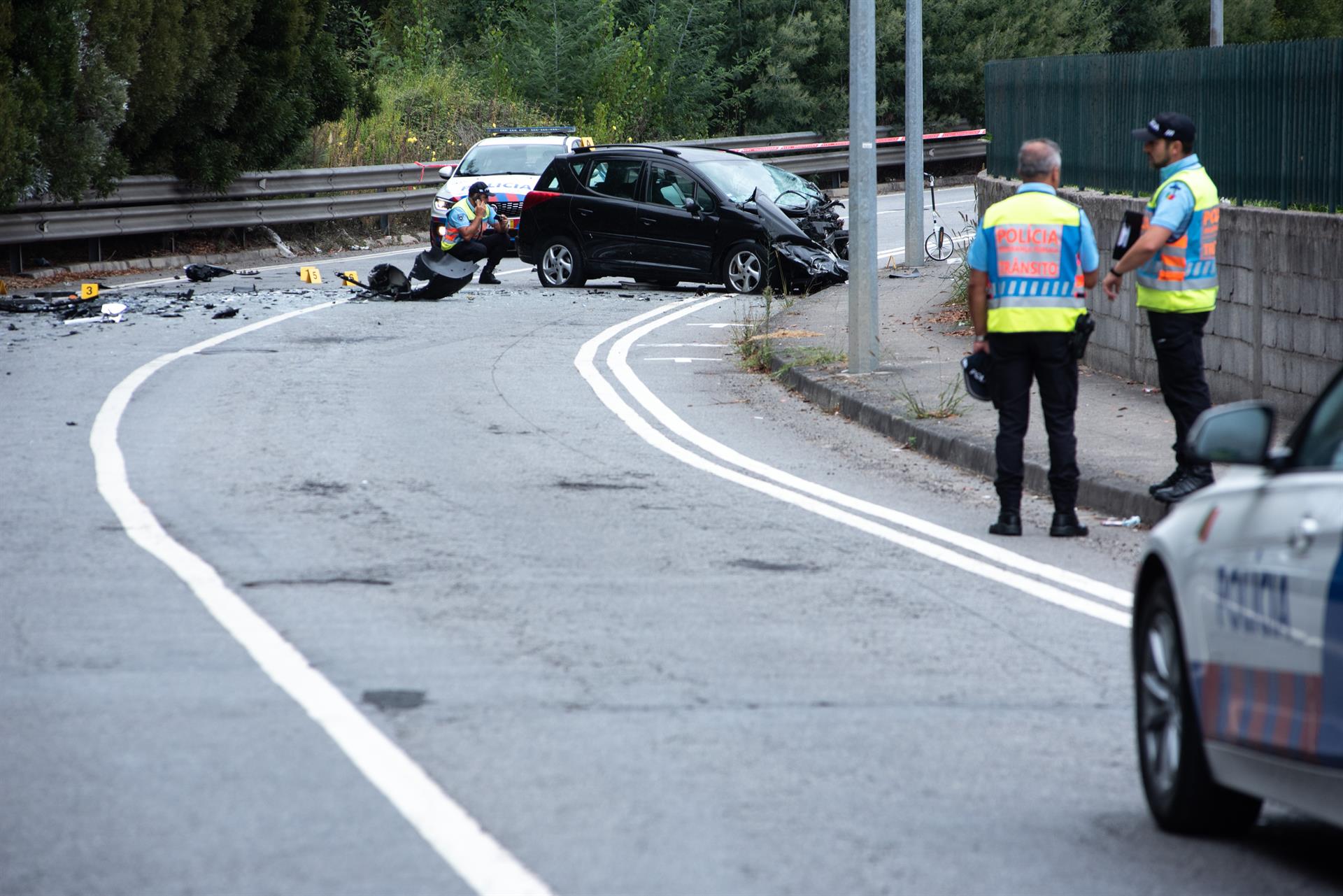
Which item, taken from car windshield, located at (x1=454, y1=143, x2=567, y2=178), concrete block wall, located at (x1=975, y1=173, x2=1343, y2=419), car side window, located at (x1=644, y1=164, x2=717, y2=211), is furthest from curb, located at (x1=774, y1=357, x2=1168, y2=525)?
car windshield, located at (x1=454, y1=143, x2=567, y2=178)

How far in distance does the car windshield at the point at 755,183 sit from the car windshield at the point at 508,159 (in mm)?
5481

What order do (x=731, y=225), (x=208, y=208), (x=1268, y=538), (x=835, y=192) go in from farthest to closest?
1. (x=835, y=192)
2. (x=208, y=208)
3. (x=731, y=225)
4. (x=1268, y=538)

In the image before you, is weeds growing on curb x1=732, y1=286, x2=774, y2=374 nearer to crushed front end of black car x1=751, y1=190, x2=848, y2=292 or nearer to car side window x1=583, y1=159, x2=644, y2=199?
crushed front end of black car x1=751, y1=190, x2=848, y2=292

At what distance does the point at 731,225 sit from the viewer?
72.6 feet

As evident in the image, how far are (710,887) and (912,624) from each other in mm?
3034

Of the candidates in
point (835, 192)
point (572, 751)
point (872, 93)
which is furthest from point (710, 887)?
point (835, 192)

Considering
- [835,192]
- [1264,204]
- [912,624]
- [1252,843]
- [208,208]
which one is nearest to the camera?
[1252,843]

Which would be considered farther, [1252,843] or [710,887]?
[1252,843]

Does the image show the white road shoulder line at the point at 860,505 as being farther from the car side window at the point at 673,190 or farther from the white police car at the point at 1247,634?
the car side window at the point at 673,190

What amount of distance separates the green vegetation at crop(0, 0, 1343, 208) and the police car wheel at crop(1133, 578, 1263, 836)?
19.5 m

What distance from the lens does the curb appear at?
983 centimetres

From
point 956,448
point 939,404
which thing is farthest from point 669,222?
point 956,448

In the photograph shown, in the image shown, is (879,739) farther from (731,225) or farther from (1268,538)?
(731,225)

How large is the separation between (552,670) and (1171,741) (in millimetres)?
2357
